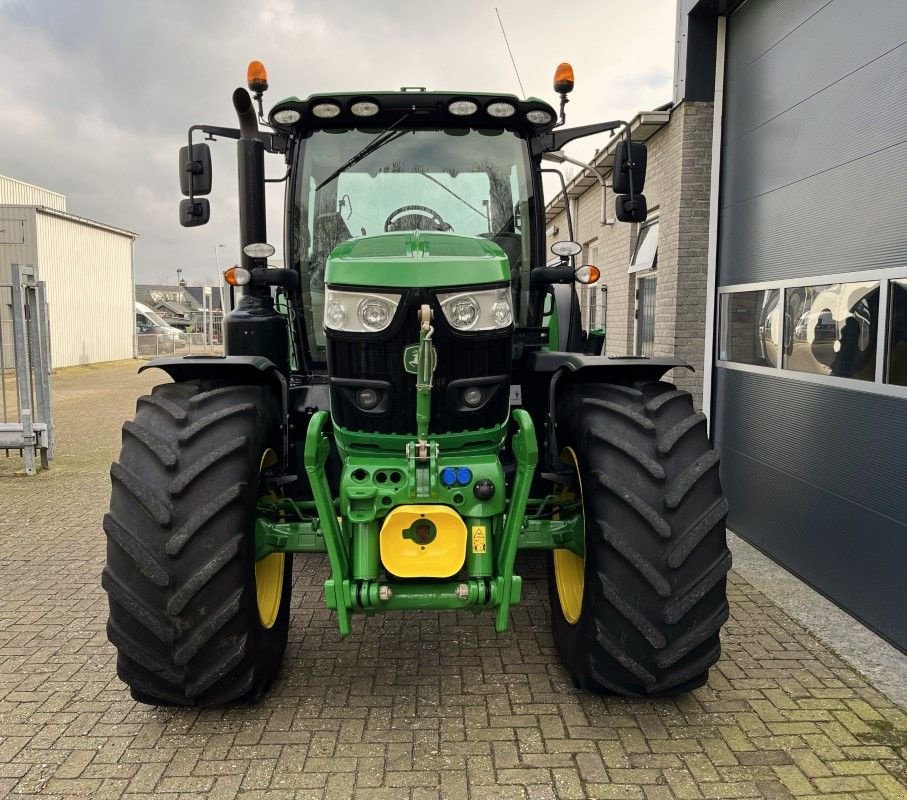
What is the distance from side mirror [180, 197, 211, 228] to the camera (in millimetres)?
3980

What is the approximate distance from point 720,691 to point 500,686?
95 cm

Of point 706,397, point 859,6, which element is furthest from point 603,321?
point 859,6

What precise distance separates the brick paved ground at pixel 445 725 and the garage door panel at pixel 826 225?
2.08 meters

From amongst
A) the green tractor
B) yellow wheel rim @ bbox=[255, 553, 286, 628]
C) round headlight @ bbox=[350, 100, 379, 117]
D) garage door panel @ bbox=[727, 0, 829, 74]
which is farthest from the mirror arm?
yellow wheel rim @ bbox=[255, 553, 286, 628]

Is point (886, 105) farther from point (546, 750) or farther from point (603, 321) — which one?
point (603, 321)

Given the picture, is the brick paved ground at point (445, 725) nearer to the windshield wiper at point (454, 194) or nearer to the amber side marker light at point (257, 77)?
the windshield wiper at point (454, 194)

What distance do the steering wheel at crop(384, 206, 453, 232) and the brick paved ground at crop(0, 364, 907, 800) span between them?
6.78 feet

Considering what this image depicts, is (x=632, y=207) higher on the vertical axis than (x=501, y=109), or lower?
lower

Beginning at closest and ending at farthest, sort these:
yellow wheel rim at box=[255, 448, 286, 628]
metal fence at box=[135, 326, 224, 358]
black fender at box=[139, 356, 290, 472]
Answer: black fender at box=[139, 356, 290, 472], yellow wheel rim at box=[255, 448, 286, 628], metal fence at box=[135, 326, 224, 358]

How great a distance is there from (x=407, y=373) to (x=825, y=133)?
10.9 feet

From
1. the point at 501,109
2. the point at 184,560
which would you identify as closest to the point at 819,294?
the point at 501,109

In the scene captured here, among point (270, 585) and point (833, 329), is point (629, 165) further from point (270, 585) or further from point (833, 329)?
point (270, 585)

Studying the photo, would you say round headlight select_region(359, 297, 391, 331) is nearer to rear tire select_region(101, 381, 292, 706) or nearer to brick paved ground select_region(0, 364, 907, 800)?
rear tire select_region(101, 381, 292, 706)

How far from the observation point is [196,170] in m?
3.90
